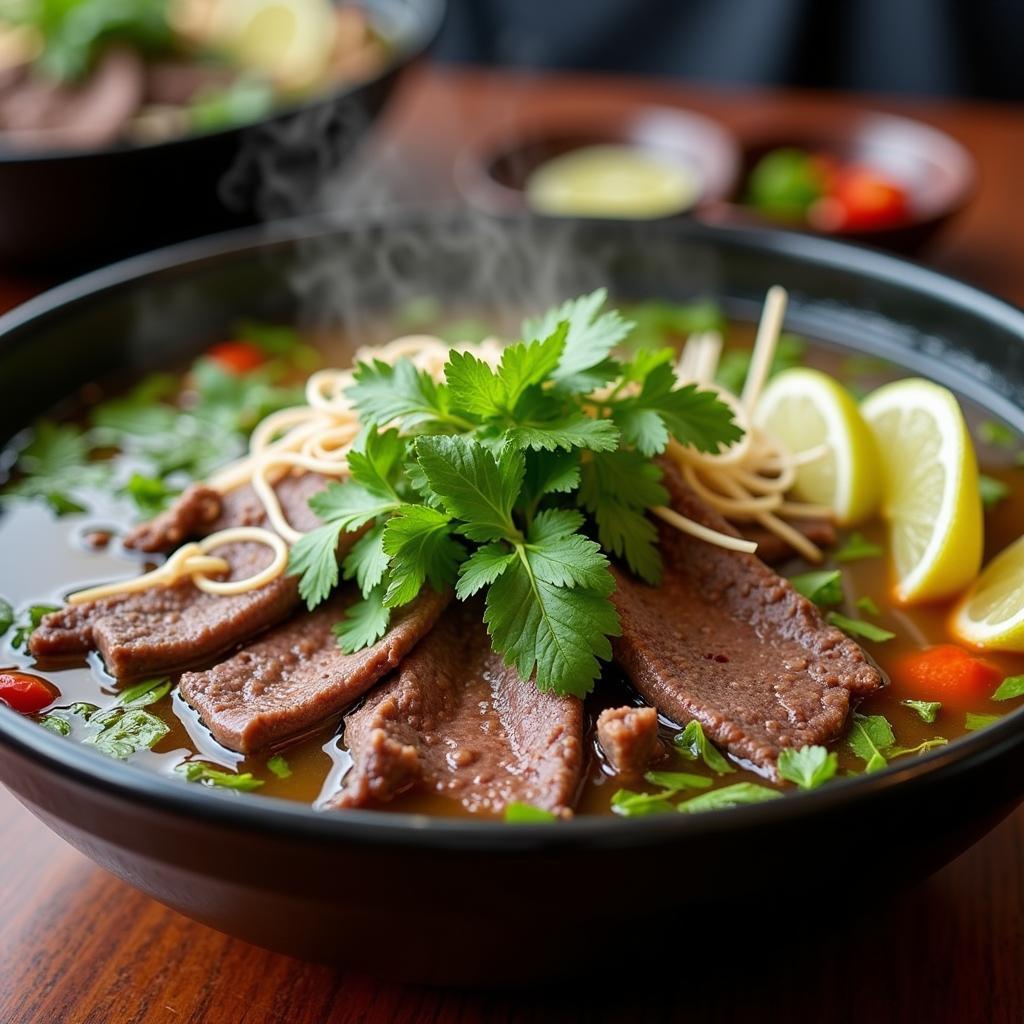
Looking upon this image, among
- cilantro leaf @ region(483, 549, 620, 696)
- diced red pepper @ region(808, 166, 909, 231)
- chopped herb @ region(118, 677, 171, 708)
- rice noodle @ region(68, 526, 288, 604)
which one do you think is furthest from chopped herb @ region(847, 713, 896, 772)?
diced red pepper @ region(808, 166, 909, 231)

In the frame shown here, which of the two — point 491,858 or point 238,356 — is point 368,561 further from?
point 238,356

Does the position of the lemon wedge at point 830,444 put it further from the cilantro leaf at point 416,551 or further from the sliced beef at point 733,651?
the cilantro leaf at point 416,551

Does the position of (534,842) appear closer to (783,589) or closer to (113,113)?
(783,589)

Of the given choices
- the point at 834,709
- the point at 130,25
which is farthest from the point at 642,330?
the point at 130,25

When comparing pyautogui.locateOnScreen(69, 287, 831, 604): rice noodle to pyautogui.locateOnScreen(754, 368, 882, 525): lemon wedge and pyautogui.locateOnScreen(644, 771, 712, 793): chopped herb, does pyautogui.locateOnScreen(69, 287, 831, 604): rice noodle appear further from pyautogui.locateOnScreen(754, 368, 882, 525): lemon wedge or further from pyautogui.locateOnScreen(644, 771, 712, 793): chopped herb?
pyautogui.locateOnScreen(644, 771, 712, 793): chopped herb

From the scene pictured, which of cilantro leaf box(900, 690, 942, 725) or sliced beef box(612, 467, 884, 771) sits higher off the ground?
sliced beef box(612, 467, 884, 771)
